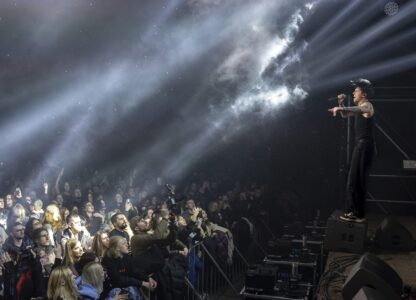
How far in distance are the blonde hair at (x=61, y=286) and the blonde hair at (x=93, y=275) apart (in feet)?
0.67

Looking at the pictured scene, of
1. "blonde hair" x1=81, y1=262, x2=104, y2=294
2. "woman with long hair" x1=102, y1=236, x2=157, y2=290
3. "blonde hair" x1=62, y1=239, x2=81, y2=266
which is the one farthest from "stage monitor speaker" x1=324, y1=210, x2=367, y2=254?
"blonde hair" x1=62, y1=239, x2=81, y2=266

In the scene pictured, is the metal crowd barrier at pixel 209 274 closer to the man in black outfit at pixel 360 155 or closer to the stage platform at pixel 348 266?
the stage platform at pixel 348 266

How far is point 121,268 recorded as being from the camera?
534 cm

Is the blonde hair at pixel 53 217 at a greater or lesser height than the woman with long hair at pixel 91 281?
greater

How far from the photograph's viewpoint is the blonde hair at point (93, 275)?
4781 mm

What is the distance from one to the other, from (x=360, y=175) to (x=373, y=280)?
7.56ft

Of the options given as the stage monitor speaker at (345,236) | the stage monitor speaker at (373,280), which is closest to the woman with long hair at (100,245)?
the stage monitor speaker at (345,236)

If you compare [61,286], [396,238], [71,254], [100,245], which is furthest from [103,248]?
[396,238]

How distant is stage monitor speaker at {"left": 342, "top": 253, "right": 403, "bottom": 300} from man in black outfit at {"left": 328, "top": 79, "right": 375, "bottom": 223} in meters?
1.80

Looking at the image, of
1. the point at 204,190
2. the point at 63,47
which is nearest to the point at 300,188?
the point at 204,190

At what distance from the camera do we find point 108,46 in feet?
50.1

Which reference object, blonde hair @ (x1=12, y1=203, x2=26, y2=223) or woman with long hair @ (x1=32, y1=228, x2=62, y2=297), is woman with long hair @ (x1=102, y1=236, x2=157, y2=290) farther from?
blonde hair @ (x1=12, y1=203, x2=26, y2=223)

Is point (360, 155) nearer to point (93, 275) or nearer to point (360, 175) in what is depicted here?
point (360, 175)

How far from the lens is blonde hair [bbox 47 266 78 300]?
4.51 meters
